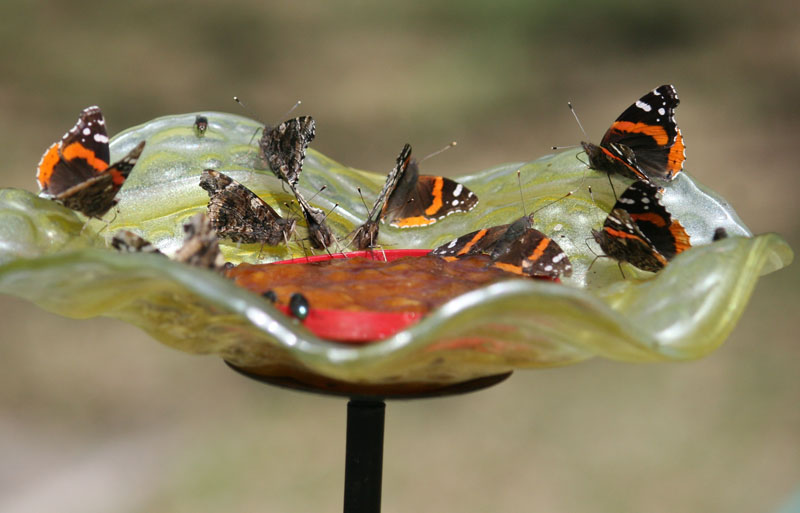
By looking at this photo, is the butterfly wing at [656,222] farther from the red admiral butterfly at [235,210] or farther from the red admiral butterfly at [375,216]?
the red admiral butterfly at [235,210]

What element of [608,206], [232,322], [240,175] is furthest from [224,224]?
[608,206]

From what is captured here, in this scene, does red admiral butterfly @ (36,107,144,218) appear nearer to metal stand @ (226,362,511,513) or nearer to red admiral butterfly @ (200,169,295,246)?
red admiral butterfly @ (200,169,295,246)

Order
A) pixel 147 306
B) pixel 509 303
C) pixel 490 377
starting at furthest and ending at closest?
pixel 490 377 → pixel 147 306 → pixel 509 303

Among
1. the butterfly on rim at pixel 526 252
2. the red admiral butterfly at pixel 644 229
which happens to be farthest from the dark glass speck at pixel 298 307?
the red admiral butterfly at pixel 644 229

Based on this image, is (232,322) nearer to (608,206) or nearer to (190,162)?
(190,162)

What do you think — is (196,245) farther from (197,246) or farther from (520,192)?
(520,192)

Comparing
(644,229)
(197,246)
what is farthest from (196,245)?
(644,229)

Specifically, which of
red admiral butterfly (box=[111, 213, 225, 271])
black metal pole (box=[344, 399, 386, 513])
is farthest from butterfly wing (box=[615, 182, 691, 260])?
red admiral butterfly (box=[111, 213, 225, 271])
